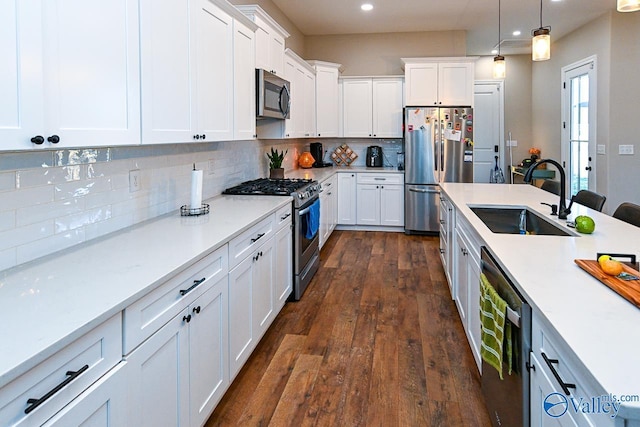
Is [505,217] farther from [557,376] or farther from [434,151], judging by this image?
[434,151]

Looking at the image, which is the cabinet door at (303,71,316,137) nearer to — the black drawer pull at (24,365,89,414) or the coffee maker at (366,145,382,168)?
the coffee maker at (366,145,382,168)

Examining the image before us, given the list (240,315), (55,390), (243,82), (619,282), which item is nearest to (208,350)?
(240,315)

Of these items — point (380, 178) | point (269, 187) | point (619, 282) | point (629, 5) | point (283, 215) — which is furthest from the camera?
point (380, 178)

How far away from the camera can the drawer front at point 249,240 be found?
237cm

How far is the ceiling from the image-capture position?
221 inches

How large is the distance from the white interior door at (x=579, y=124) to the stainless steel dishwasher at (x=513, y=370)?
18.3 ft

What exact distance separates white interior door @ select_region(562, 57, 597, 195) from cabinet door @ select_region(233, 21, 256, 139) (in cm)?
520

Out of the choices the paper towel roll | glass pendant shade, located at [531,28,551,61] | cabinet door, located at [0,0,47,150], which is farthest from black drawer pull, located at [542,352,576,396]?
glass pendant shade, located at [531,28,551,61]

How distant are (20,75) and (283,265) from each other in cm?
239

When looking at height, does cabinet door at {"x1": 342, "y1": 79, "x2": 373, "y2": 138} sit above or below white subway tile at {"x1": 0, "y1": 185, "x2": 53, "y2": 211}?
above

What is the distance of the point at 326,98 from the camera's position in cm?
665

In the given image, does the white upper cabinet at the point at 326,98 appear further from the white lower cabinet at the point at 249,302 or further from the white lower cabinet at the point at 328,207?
the white lower cabinet at the point at 249,302

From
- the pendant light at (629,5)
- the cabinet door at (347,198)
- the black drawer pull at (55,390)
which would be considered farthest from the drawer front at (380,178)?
the black drawer pull at (55,390)

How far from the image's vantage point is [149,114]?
2080 mm
